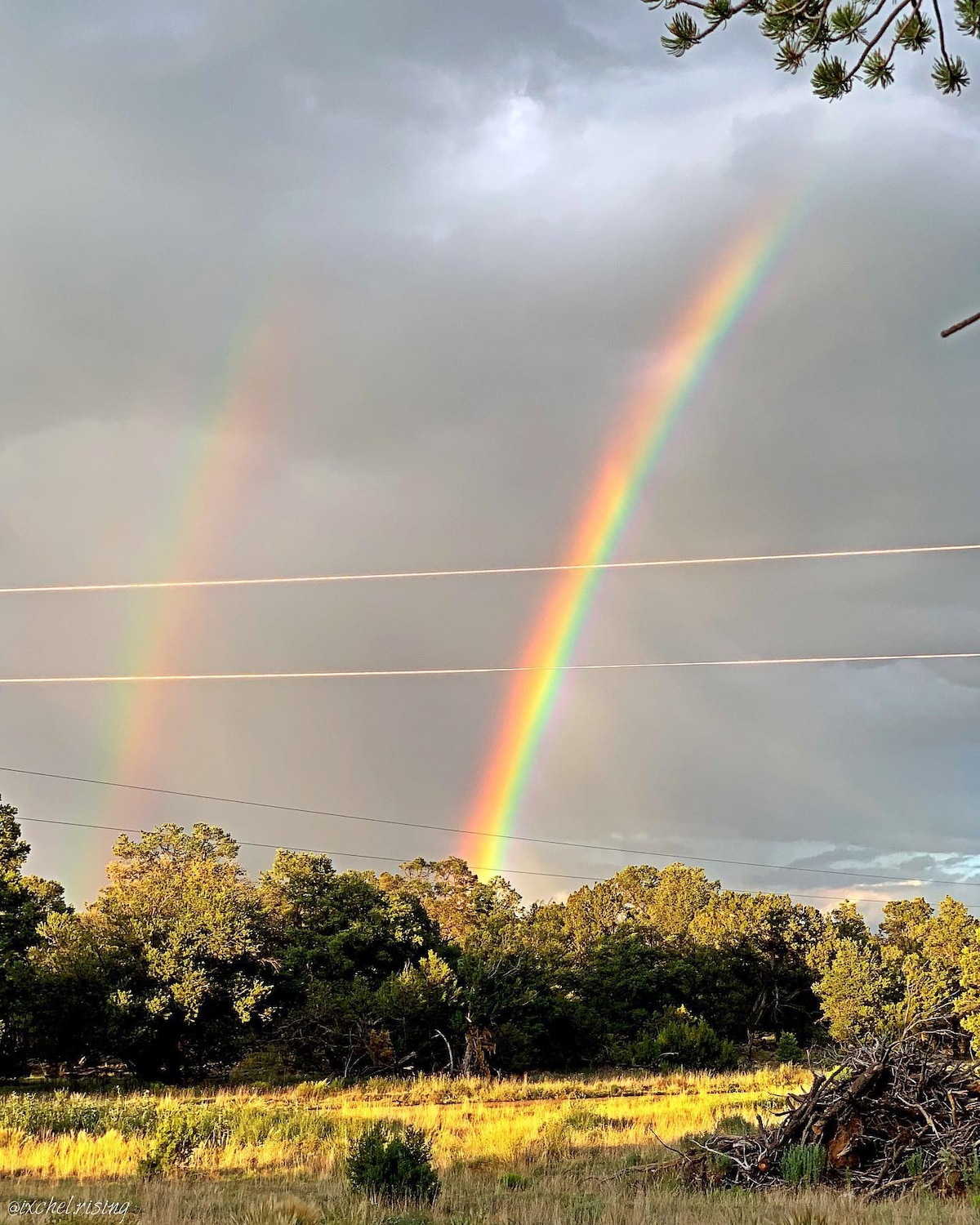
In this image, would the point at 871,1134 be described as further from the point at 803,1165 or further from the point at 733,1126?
the point at 733,1126

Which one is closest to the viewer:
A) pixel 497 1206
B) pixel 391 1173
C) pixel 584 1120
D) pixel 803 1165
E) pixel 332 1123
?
pixel 497 1206

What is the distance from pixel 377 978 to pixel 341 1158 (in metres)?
27.8

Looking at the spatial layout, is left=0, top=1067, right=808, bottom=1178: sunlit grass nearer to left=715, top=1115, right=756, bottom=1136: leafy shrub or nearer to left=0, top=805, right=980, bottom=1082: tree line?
left=715, top=1115, right=756, bottom=1136: leafy shrub

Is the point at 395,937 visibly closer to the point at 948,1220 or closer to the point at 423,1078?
the point at 423,1078

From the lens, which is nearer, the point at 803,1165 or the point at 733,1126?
the point at 803,1165

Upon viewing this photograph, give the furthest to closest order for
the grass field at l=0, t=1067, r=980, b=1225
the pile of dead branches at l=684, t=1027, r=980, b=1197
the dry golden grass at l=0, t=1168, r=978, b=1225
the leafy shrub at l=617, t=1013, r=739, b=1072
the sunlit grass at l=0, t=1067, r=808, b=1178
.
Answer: the leafy shrub at l=617, t=1013, r=739, b=1072, the sunlit grass at l=0, t=1067, r=808, b=1178, the pile of dead branches at l=684, t=1027, r=980, b=1197, the grass field at l=0, t=1067, r=980, b=1225, the dry golden grass at l=0, t=1168, r=978, b=1225

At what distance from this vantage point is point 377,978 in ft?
136

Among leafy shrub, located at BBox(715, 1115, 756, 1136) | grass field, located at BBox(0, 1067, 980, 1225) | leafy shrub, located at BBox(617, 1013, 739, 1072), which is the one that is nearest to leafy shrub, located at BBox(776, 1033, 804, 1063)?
leafy shrub, located at BBox(617, 1013, 739, 1072)

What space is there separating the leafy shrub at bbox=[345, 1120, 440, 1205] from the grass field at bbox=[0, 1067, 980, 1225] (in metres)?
0.30

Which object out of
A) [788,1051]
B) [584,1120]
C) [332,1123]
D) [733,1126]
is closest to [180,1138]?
[332,1123]

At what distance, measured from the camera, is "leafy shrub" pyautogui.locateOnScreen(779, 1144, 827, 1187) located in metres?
11.6

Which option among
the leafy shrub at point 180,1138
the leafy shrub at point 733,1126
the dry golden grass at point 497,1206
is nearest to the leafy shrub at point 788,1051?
the leafy shrub at point 733,1126

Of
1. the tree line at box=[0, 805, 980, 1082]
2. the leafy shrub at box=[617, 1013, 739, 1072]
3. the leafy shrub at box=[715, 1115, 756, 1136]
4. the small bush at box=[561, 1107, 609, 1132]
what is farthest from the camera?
the leafy shrub at box=[617, 1013, 739, 1072]

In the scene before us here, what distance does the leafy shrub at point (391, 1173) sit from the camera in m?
11.0
